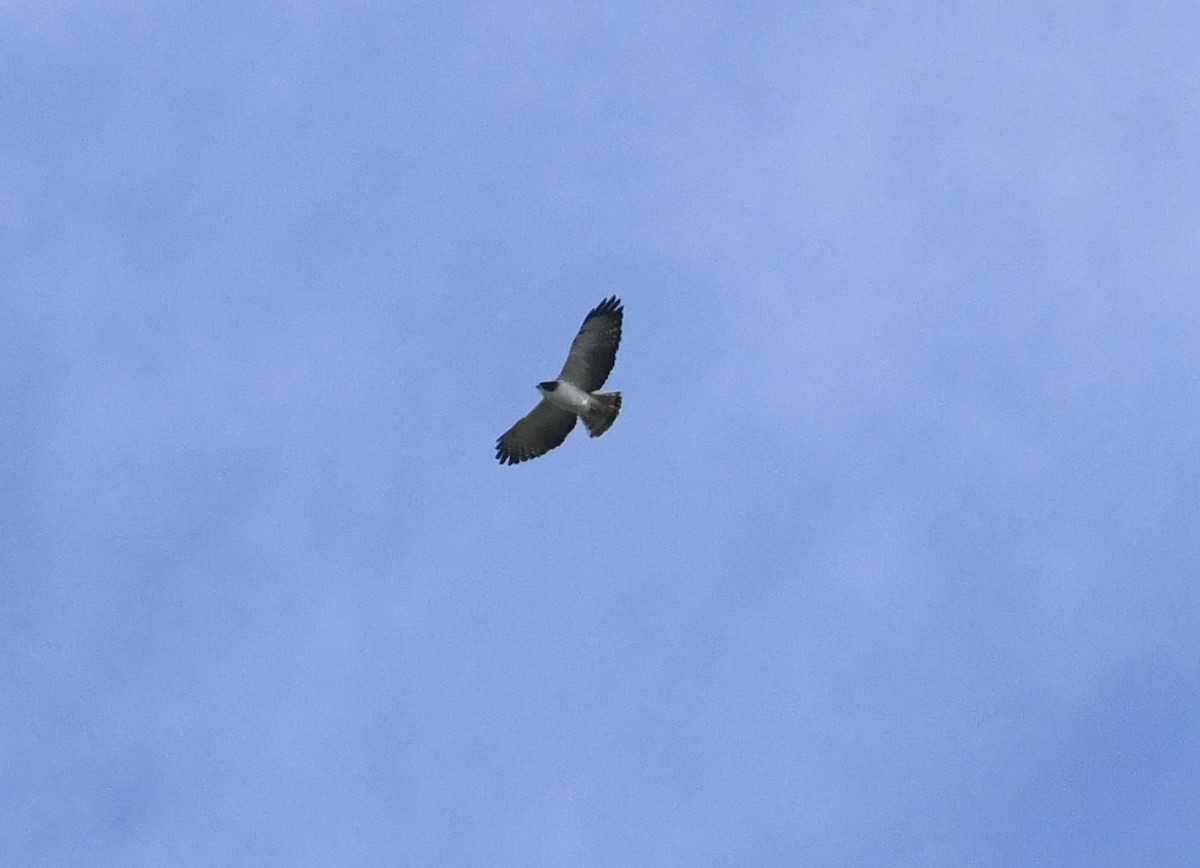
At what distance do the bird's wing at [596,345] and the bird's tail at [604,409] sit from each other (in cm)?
32

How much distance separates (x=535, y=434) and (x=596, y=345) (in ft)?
7.86

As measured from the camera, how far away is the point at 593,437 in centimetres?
4488

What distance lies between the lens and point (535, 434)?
45750 mm

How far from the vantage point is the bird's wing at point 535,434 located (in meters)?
45.4

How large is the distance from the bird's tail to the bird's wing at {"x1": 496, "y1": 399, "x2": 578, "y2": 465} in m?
0.63

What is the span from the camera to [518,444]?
151 ft

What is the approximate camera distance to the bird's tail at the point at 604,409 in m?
44.7

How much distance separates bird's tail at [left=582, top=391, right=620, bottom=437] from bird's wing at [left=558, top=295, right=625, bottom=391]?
32 centimetres

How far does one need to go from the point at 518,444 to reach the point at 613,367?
2599mm

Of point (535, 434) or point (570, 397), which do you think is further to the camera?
point (535, 434)

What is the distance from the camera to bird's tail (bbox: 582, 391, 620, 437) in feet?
147

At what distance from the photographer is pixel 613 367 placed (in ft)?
147

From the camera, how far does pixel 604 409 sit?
147 ft

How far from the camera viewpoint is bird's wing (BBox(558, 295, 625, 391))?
146 feet
